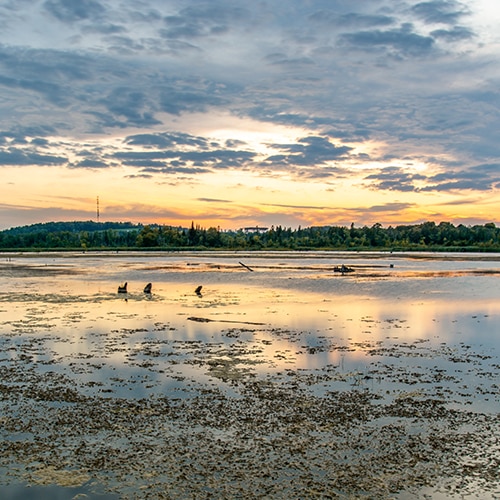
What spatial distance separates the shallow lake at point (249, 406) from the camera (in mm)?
8438

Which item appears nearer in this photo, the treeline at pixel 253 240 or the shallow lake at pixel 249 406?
the shallow lake at pixel 249 406

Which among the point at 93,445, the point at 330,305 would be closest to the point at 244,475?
the point at 93,445

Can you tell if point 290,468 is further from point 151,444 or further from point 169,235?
point 169,235

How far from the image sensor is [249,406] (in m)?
11.9

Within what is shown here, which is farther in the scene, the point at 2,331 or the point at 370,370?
the point at 2,331

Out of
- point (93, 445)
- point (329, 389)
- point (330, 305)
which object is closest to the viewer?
point (93, 445)

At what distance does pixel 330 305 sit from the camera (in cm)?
3016

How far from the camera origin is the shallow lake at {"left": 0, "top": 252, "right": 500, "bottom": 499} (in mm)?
8438

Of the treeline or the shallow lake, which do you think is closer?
the shallow lake

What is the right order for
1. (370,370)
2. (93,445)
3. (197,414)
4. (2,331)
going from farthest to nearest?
(2,331), (370,370), (197,414), (93,445)

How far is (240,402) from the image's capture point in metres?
12.2

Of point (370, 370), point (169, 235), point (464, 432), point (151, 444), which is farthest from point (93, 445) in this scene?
point (169, 235)

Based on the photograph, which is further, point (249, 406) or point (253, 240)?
point (253, 240)

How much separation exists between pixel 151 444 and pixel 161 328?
12.6 metres
